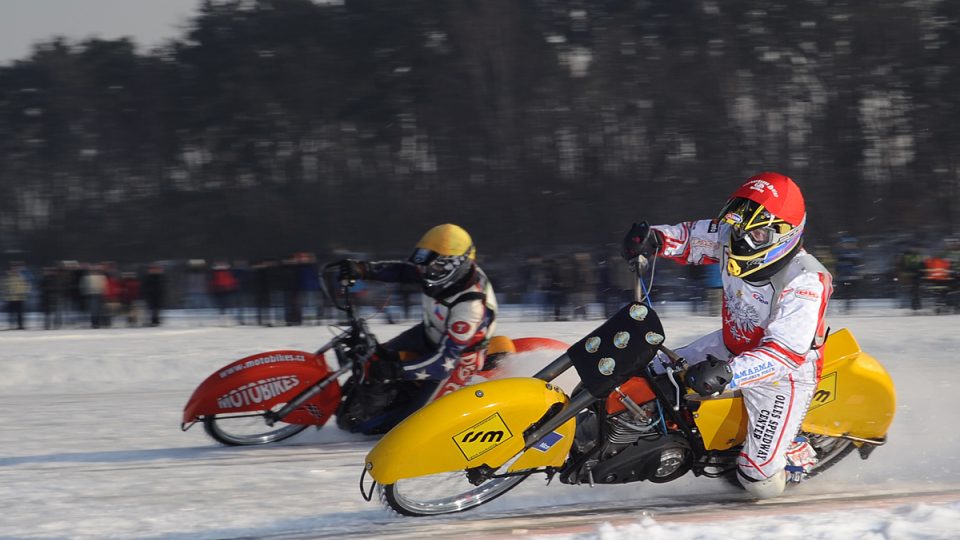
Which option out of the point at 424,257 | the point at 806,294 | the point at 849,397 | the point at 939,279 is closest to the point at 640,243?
the point at 806,294

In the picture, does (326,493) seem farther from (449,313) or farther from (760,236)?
(760,236)

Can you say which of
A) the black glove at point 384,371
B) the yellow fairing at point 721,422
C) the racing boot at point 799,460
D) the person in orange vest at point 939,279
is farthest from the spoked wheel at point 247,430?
the person in orange vest at point 939,279

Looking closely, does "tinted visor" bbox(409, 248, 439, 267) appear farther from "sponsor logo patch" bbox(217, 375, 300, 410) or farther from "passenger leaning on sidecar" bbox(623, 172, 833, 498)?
"passenger leaning on sidecar" bbox(623, 172, 833, 498)

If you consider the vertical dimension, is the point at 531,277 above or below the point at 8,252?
above

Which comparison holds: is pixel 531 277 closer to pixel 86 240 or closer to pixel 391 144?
pixel 391 144

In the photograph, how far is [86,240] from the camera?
35969 millimetres

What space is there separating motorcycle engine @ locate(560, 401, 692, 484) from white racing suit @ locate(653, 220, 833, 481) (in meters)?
0.44

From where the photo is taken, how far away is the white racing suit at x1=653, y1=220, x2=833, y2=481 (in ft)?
17.5

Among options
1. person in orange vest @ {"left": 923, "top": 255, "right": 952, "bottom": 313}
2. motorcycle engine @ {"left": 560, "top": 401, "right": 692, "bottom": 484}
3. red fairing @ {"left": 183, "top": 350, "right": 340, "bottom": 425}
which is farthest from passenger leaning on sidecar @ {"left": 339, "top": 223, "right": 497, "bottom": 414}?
person in orange vest @ {"left": 923, "top": 255, "right": 952, "bottom": 313}

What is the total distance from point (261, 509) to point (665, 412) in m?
2.40

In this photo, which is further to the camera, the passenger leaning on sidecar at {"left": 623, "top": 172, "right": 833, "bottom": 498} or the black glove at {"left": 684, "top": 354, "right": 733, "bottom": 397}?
the passenger leaning on sidecar at {"left": 623, "top": 172, "right": 833, "bottom": 498}

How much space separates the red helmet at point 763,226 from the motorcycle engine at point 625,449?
0.95 metres

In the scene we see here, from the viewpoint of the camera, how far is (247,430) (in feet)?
27.9

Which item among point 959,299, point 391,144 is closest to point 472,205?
point 391,144
